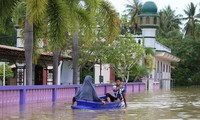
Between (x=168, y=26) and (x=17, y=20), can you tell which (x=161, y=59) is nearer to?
(x=168, y=26)

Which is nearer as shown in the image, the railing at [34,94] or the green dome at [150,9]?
the railing at [34,94]

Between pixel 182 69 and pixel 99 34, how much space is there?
36085 millimetres

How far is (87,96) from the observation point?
1983cm

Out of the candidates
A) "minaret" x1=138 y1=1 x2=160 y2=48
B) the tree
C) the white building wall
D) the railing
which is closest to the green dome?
"minaret" x1=138 y1=1 x2=160 y2=48

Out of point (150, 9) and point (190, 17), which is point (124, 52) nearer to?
point (150, 9)

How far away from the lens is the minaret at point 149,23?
172ft

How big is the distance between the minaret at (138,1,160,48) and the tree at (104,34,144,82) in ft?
36.4

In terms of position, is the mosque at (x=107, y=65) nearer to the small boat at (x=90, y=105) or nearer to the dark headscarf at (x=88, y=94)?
the dark headscarf at (x=88, y=94)

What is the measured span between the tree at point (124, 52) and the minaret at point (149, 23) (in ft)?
36.4

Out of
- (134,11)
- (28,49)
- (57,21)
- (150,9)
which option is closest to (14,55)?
(28,49)

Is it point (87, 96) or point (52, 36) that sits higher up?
point (52, 36)

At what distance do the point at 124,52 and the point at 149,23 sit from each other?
14.8 meters

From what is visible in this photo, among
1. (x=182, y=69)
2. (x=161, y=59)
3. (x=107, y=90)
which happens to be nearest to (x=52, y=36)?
(x=107, y=90)

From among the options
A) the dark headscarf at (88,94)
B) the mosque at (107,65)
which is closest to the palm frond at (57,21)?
the dark headscarf at (88,94)
